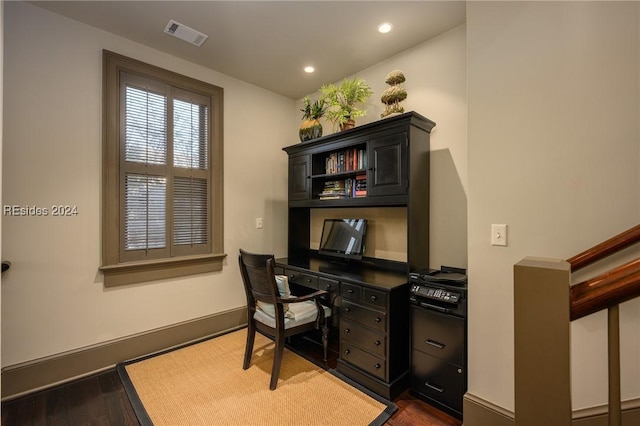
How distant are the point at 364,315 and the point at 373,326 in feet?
0.34

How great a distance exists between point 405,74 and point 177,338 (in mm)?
3401

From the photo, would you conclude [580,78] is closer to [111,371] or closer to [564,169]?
[564,169]

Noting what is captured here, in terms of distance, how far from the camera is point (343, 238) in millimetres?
3090

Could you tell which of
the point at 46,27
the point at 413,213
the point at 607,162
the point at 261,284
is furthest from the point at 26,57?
the point at 607,162

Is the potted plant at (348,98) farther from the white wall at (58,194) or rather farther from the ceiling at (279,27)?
the white wall at (58,194)

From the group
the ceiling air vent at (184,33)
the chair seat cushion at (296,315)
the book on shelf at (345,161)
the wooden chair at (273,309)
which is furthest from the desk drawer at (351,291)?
the ceiling air vent at (184,33)

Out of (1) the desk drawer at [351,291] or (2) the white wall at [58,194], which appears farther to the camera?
(1) the desk drawer at [351,291]

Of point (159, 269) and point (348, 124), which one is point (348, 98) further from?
point (159, 269)

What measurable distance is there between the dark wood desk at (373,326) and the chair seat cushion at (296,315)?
0.18 metres

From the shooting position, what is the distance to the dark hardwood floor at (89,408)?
1876 millimetres

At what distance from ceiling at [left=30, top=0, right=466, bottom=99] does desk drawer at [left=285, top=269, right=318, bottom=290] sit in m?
2.14

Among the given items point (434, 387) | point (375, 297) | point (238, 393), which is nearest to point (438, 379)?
point (434, 387)

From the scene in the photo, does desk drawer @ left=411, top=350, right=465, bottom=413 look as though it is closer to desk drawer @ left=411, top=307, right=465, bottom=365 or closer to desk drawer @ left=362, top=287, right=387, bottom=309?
desk drawer @ left=411, top=307, right=465, bottom=365

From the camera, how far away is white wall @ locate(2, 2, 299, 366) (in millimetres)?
2119
